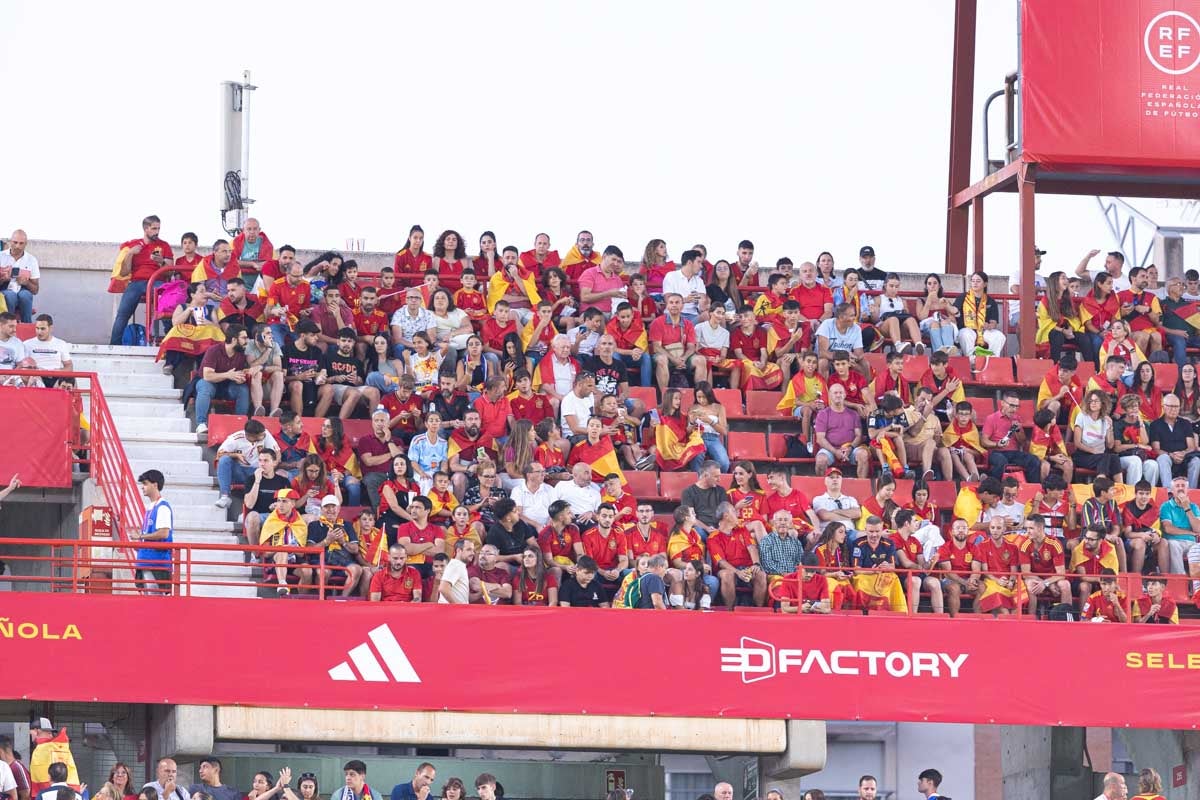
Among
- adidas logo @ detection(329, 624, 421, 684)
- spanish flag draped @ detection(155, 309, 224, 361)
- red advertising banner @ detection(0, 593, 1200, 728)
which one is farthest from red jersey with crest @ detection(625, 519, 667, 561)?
spanish flag draped @ detection(155, 309, 224, 361)

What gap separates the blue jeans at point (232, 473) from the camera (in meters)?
19.5

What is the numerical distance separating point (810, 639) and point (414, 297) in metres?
5.79

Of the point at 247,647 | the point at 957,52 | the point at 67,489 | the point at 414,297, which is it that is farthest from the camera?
the point at 957,52

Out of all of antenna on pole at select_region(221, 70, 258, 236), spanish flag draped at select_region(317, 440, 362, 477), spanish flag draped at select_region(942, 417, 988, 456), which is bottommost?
spanish flag draped at select_region(317, 440, 362, 477)

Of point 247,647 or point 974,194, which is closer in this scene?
point 247,647

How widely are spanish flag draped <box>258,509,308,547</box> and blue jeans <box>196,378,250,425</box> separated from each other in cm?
230

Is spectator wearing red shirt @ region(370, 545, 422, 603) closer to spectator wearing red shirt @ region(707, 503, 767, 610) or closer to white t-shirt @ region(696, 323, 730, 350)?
spectator wearing red shirt @ region(707, 503, 767, 610)

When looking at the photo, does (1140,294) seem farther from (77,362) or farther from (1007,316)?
(77,362)

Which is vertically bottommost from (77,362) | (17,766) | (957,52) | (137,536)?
(17,766)

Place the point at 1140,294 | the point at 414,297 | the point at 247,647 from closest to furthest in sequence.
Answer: the point at 247,647, the point at 414,297, the point at 1140,294

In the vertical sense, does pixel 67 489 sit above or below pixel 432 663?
above

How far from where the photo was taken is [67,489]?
19688 mm

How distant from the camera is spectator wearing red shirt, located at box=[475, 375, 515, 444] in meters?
20.3

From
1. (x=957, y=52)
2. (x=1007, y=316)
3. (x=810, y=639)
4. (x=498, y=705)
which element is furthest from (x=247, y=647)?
(x=957, y=52)
